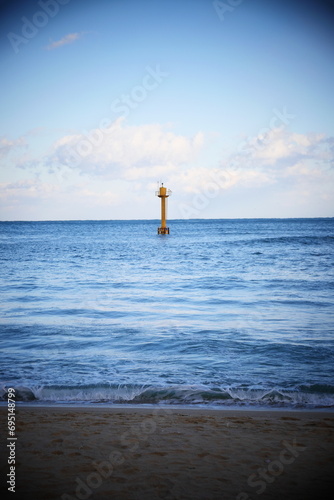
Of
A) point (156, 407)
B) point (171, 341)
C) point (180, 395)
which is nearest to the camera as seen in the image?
point (156, 407)

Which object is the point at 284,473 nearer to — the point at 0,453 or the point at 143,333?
the point at 0,453

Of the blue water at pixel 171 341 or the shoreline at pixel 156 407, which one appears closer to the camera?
the shoreline at pixel 156 407

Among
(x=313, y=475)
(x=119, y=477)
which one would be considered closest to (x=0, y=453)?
(x=119, y=477)

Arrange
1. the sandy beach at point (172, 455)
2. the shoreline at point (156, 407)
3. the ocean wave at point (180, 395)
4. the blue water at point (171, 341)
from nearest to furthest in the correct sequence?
1. the sandy beach at point (172, 455)
2. the shoreline at point (156, 407)
3. the ocean wave at point (180, 395)
4. the blue water at point (171, 341)

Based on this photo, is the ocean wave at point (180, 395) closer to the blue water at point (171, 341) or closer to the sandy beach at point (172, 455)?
the blue water at point (171, 341)

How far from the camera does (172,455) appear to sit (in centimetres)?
422

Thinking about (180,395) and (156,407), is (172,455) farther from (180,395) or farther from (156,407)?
(180,395)

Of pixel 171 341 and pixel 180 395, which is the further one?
pixel 171 341

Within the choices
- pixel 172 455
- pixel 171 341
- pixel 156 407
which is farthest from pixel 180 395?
pixel 171 341

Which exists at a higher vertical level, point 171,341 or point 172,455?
point 172,455

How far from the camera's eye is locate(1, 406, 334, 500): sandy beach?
11.9ft

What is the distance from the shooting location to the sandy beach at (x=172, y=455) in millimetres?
3615

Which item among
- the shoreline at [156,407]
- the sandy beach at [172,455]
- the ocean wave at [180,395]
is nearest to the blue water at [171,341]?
the ocean wave at [180,395]

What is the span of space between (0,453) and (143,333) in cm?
594
